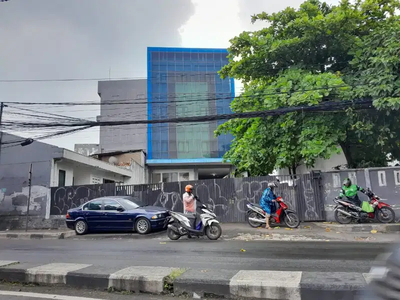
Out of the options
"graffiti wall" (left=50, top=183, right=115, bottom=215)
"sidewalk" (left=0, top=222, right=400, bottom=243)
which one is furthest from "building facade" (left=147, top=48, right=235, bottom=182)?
"sidewalk" (left=0, top=222, right=400, bottom=243)

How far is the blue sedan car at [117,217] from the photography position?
11930 millimetres

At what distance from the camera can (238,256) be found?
22.3 feet

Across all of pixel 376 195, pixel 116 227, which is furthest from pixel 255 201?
pixel 116 227

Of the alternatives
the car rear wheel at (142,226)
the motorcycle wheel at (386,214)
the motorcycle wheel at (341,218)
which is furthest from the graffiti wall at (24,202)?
the motorcycle wheel at (386,214)

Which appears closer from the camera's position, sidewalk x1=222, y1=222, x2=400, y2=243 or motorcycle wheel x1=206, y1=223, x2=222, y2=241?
sidewalk x1=222, y1=222, x2=400, y2=243

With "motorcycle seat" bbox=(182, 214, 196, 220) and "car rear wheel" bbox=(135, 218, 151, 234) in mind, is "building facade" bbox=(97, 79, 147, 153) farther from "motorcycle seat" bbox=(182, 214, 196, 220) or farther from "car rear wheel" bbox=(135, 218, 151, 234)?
"motorcycle seat" bbox=(182, 214, 196, 220)

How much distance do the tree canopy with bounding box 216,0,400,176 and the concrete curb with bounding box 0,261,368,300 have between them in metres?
8.59

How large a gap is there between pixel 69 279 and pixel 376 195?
36.2 feet

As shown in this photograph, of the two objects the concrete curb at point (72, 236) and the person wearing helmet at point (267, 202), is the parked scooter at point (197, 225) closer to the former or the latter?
the concrete curb at point (72, 236)

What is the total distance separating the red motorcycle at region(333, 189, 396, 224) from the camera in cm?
1106

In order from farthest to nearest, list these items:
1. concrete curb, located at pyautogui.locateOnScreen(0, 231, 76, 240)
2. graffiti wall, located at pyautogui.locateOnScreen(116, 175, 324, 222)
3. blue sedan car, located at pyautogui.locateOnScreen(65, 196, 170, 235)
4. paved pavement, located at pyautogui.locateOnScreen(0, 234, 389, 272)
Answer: concrete curb, located at pyautogui.locateOnScreen(0, 231, 76, 240), graffiti wall, located at pyautogui.locateOnScreen(116, 175, 324, 222), blue sedan car, located at pyautogui.locateOnScreen(65, 196, 170, 235), paved pavement, located at pyautogui.locateOnScreen(0, 234, 389, 272)

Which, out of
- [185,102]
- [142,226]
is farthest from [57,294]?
[185,102]

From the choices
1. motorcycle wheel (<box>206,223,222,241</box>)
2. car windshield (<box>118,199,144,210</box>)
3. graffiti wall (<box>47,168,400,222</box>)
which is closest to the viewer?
motorcycle wheel (<box>206,223,222,241</box>)

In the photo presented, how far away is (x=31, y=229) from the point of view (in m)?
16.5
